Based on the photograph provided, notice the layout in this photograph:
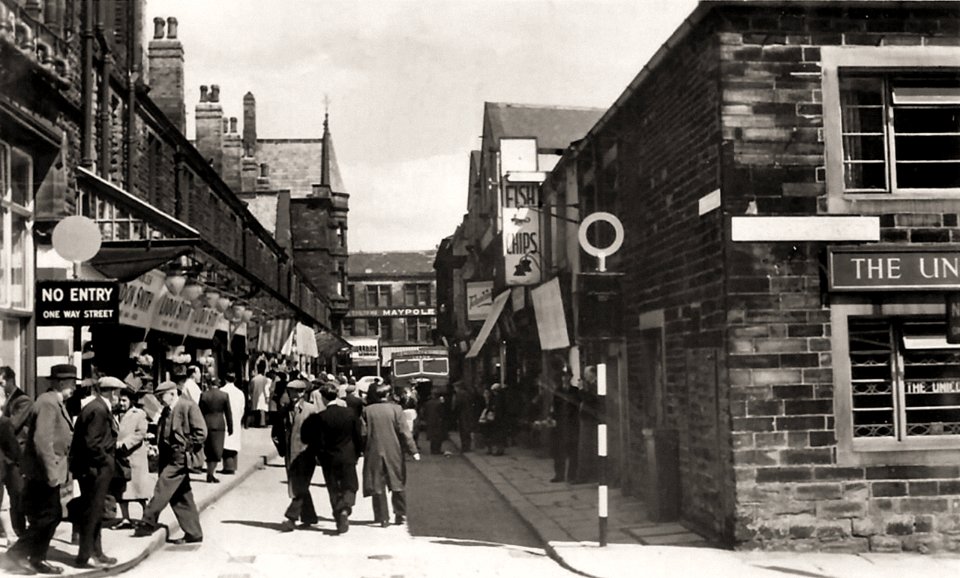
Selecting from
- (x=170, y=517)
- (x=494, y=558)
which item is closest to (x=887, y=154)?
(x=494, y=558)

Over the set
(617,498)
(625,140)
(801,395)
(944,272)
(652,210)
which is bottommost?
(617,498)

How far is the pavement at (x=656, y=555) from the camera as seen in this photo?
9.40 metres

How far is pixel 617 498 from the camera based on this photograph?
15047 millimetres

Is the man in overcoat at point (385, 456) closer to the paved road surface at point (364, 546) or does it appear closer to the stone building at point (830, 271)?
the paved road surface at point (364, 546)

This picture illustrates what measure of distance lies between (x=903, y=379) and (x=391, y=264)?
85.0m

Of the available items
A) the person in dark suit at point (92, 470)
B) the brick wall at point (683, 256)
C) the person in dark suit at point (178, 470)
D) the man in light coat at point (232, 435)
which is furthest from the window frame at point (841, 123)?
the man in light coat at point (232, 435)

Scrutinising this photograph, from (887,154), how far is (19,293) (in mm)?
9739

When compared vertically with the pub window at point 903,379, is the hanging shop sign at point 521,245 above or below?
above

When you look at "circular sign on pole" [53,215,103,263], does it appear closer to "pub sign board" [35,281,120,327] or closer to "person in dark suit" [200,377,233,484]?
"pub sign board" [35,281,120,327]

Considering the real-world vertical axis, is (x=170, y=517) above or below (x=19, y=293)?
below

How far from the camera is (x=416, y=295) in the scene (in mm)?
92188

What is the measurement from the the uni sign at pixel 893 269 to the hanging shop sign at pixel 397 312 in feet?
261

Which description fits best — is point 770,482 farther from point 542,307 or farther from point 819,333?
point 542,307

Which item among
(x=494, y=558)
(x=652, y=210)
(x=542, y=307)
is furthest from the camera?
(x=542, y=307)
